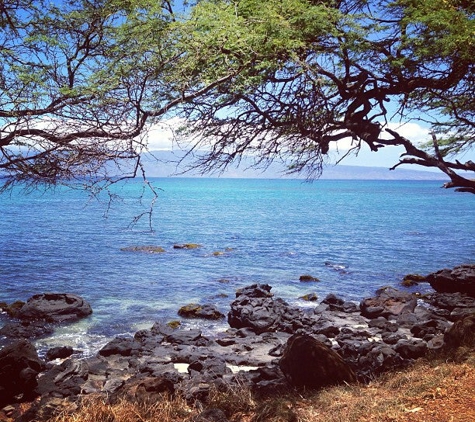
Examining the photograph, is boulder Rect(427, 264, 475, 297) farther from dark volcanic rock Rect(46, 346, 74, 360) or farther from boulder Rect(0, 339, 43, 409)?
boulder Rect(0, 339, 43, 409)

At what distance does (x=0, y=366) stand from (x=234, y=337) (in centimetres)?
731

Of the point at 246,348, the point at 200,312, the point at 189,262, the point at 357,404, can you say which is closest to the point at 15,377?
the point at 246,348

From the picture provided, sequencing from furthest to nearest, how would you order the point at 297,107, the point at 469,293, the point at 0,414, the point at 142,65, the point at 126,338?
the point at 469,293
the point at 126,338
the point at 0,414
the point at 297,107
the point at 142,65

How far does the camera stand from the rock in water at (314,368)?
27.9ft

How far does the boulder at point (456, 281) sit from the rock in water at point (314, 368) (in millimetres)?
15236

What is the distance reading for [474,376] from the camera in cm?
653

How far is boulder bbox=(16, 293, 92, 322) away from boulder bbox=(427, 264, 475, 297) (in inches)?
668

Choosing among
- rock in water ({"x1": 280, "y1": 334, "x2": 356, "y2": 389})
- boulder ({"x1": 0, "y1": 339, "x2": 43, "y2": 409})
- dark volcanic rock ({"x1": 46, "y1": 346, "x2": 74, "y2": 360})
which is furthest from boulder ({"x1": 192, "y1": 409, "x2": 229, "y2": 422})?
dark volcanic rock ({"x1": 46, "y1": 346, "x2": 74, "y2": 360})

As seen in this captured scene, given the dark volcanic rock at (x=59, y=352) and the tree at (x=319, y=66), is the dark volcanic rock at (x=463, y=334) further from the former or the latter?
the dark volcanic rock at (x=59, y=352)

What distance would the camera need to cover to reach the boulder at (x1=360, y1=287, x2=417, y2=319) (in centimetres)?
1785

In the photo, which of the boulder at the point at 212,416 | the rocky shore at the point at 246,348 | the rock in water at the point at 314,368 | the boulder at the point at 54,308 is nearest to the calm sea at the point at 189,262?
the boulder at the point at 54,308

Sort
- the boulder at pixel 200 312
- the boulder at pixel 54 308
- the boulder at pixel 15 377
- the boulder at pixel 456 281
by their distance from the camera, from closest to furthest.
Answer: the boulder at pixel 15 377 → the boulder at pixel 54 308 → the boulder at pixel 200 312 → the boulder at pixel 456 281

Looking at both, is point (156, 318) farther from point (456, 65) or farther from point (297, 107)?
point (456, 65)

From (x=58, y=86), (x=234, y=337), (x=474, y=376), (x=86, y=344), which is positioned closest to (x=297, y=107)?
(x=58, y=86)
